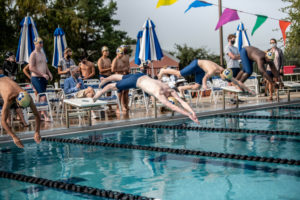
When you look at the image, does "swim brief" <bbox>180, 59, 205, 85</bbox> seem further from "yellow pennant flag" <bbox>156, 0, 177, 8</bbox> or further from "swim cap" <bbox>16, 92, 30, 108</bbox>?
"swim cap" <bbox>16, 92, 30, 108</bbox>

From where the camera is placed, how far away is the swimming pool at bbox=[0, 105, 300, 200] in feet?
12.7

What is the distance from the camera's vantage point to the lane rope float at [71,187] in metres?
3.58

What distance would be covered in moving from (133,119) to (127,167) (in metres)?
3.64

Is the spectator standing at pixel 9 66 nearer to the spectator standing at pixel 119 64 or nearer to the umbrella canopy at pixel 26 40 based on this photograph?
the umbrella canopy at pixel 26 40

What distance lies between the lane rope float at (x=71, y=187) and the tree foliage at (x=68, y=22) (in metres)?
13.8

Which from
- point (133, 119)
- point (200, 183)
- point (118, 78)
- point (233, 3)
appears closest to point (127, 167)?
point (200, 183)

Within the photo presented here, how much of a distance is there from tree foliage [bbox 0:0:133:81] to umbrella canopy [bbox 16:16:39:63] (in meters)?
8.84

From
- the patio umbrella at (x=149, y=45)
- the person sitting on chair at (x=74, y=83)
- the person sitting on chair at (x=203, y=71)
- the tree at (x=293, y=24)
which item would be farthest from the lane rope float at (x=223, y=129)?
the tree at (x=293, y=24)

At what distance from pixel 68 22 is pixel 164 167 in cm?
2241

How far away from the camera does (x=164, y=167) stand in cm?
489

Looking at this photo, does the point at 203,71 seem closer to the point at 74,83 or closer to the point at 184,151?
the point at 184,151

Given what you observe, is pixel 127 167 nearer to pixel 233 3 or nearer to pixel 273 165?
pixel 273 165

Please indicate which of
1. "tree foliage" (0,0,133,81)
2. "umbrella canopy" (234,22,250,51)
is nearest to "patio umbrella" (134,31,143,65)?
"umbrella canopy" (234,22,250,51)

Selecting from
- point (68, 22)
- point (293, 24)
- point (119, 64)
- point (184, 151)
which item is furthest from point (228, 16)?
point (68, 22)
